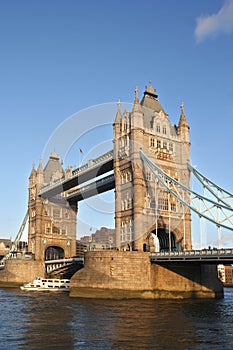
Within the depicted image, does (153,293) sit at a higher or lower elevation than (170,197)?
lower

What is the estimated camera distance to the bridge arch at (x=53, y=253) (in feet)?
301

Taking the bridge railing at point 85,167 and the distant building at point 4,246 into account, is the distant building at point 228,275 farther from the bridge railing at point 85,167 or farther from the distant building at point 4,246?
the distant building at point 4,246

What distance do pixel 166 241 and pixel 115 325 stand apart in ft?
107

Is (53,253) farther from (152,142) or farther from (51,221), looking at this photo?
(152,142)

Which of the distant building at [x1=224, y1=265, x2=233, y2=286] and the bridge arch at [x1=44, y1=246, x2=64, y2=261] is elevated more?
the bridge arch at [x1=44, y1=246, x2=64, y2=261]

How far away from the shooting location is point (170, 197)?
59375 millimetres

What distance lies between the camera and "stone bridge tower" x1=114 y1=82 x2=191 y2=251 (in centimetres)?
5556

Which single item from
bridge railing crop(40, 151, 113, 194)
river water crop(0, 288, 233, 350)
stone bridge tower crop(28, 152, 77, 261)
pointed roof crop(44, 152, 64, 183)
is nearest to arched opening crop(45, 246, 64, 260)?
stone bridge tower crop(28, 152, 77, 261)

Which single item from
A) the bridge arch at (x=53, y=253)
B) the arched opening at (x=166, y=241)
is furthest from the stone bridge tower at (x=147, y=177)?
the bridge arch at (x=53, y=253)

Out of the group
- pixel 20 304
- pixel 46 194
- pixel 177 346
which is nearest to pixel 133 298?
pixel 20 304

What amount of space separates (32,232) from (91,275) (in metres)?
44.5

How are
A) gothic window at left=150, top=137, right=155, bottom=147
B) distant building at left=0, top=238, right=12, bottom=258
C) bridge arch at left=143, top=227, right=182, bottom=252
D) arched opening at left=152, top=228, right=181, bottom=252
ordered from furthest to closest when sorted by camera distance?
1. distant building at left=0, top=238, right=12, bottom=258
2. gothic window at left=150, top=137, right=155, bottom=147
3. arched opening at left=152, top=228, right=181, bottom=252
4. bridge arch at left=143, top=227, right=182, bottom=252

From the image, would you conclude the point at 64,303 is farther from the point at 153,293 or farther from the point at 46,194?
the point at 46,194

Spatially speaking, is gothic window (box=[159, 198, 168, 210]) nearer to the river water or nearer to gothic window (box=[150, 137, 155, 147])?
gothic window (box=[150, 137, 155, 147])
